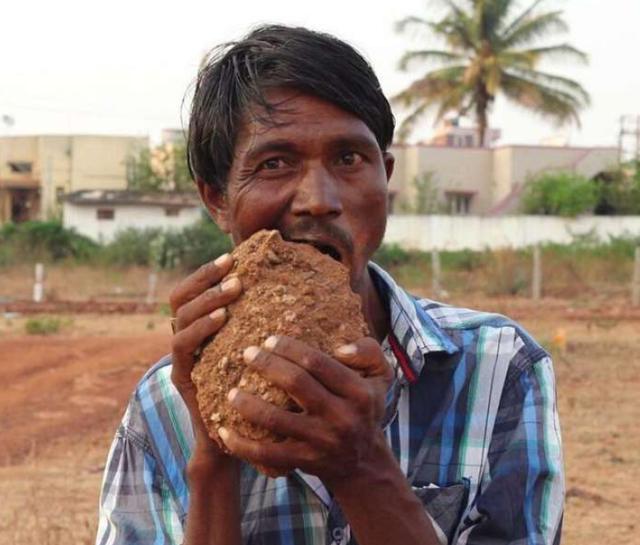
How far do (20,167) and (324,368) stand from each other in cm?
4336

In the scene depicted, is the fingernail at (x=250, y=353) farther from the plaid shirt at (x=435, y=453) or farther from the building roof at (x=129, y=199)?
the building roof at (x=129, y=199)

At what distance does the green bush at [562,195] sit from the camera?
29.2m

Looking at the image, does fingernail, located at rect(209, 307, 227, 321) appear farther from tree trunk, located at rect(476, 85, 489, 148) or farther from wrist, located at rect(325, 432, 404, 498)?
tree trunk, located at rect(476, 85, 489, 148)

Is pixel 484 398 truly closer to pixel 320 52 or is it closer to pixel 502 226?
pixel 320 52

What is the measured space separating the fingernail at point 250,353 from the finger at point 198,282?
0.49 ft

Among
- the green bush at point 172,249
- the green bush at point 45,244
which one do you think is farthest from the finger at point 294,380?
the green bush at point 45,244

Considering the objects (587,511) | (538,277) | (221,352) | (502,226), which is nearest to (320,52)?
(221,352)

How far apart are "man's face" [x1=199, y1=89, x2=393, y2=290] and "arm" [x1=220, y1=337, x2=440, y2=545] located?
1.02 ft

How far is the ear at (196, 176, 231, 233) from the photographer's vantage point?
5.99ft

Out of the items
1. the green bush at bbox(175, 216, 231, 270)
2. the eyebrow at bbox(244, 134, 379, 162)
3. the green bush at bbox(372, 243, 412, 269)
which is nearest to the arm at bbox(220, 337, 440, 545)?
the eyebrow at bbox(244, 134, 379, 162)

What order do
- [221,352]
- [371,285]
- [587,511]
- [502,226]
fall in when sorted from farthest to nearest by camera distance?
[502,226] → [587,511] → [371,285] → [221,352]

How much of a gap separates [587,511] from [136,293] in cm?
1970

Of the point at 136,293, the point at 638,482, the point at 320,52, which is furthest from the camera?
the point at 136,293

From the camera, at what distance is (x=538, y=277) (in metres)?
21.5
